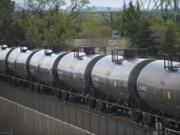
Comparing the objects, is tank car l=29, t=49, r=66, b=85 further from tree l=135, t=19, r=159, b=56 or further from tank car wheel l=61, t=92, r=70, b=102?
tree l=135, t=19, r=159, b=56

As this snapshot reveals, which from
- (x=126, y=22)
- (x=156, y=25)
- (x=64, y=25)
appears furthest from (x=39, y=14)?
(x=156, y=25)

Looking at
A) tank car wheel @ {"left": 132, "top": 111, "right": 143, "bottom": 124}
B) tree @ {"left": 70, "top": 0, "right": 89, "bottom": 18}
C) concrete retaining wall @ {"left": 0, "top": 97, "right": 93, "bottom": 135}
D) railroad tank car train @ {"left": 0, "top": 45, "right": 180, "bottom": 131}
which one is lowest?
concrete retaining wall @ {"left": 0, "top": 97, "right": 93, "bottom": 135}

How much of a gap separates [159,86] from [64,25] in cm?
5671

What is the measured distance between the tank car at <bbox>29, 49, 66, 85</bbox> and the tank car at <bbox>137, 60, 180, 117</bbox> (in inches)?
495

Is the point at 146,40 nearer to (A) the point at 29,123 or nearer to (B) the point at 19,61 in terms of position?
(B) the point at 19,61

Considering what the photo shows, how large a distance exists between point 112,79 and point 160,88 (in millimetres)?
5419

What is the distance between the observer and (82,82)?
32.4 meters

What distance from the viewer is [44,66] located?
39062 millimetres

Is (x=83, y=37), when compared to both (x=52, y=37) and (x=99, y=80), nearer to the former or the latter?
(x=52, y=37)

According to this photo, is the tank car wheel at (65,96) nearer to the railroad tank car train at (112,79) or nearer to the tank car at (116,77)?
the railroad tank car train at (112,79)

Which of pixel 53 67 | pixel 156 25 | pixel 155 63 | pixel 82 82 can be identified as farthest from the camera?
pixel 156 25

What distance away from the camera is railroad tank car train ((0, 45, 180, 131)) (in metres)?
23.3

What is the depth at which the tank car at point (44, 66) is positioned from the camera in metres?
37.6

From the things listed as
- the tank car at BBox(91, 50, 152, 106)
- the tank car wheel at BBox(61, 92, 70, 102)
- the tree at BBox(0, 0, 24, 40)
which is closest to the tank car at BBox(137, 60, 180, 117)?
the tank car at BBox(91, 50, 152, 106)
